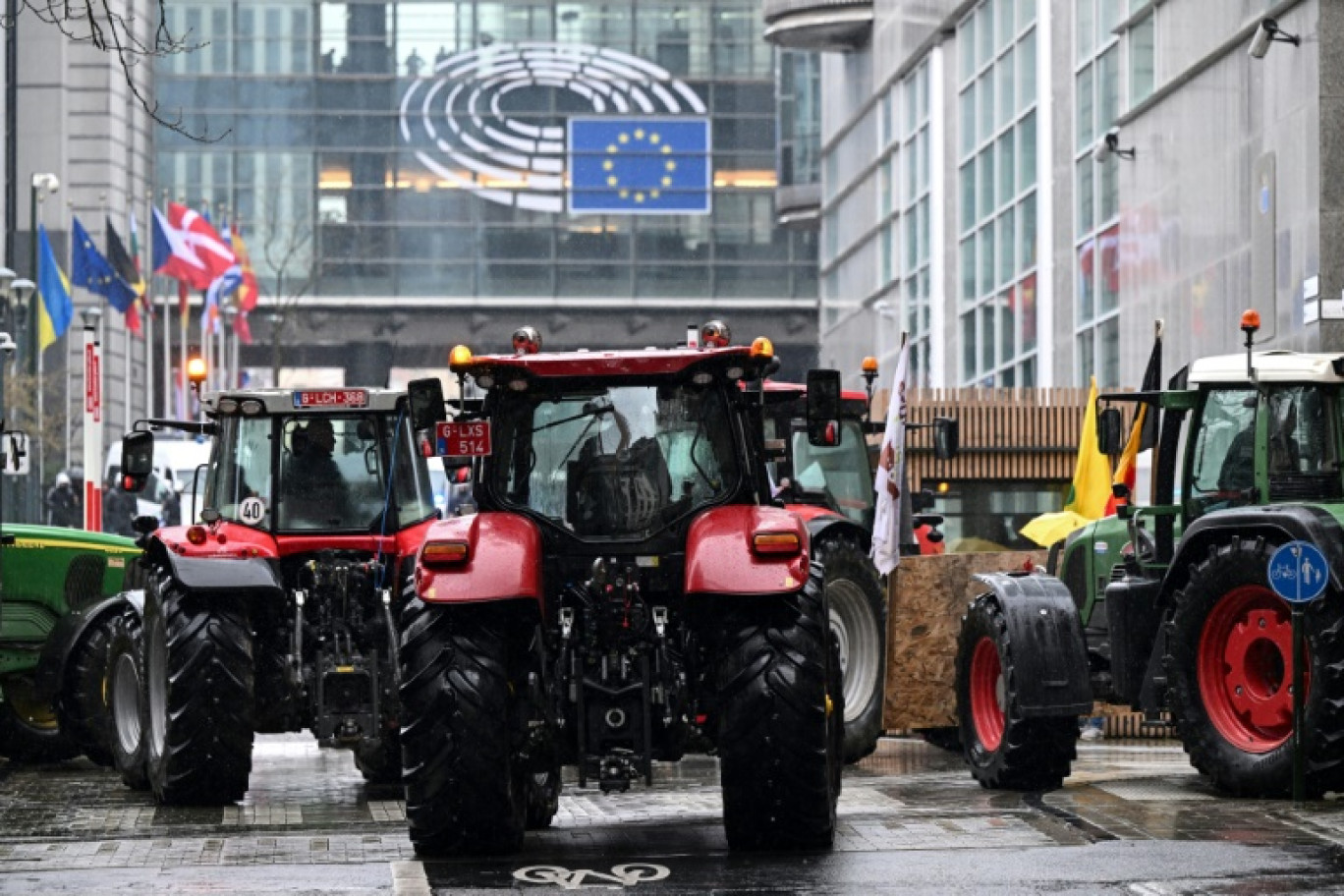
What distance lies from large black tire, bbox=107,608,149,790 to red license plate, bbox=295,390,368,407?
5.61ft

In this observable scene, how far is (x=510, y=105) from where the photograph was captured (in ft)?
271

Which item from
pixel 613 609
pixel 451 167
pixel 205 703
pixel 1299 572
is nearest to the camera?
pixel 613 609

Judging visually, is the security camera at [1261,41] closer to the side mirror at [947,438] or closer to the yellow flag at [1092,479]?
the yellow flag at [1092,479]

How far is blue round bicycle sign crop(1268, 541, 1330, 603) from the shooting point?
13.2 m

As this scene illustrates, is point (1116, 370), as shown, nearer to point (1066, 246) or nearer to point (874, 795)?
point (1066, 246)

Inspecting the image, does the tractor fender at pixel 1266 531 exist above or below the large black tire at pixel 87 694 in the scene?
above

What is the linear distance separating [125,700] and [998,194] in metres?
28.6

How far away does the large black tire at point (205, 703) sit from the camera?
15.4m

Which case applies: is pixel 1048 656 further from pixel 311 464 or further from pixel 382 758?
pixel 311 464

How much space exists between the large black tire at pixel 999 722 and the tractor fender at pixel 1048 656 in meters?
0.05

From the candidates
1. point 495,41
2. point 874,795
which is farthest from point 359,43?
point 874,795

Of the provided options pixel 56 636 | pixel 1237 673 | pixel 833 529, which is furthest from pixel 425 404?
pixel 56 636

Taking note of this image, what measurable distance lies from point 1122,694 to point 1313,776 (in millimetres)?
2056

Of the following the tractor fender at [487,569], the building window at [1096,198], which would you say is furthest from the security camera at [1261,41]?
the tractor fender at [487,569]
